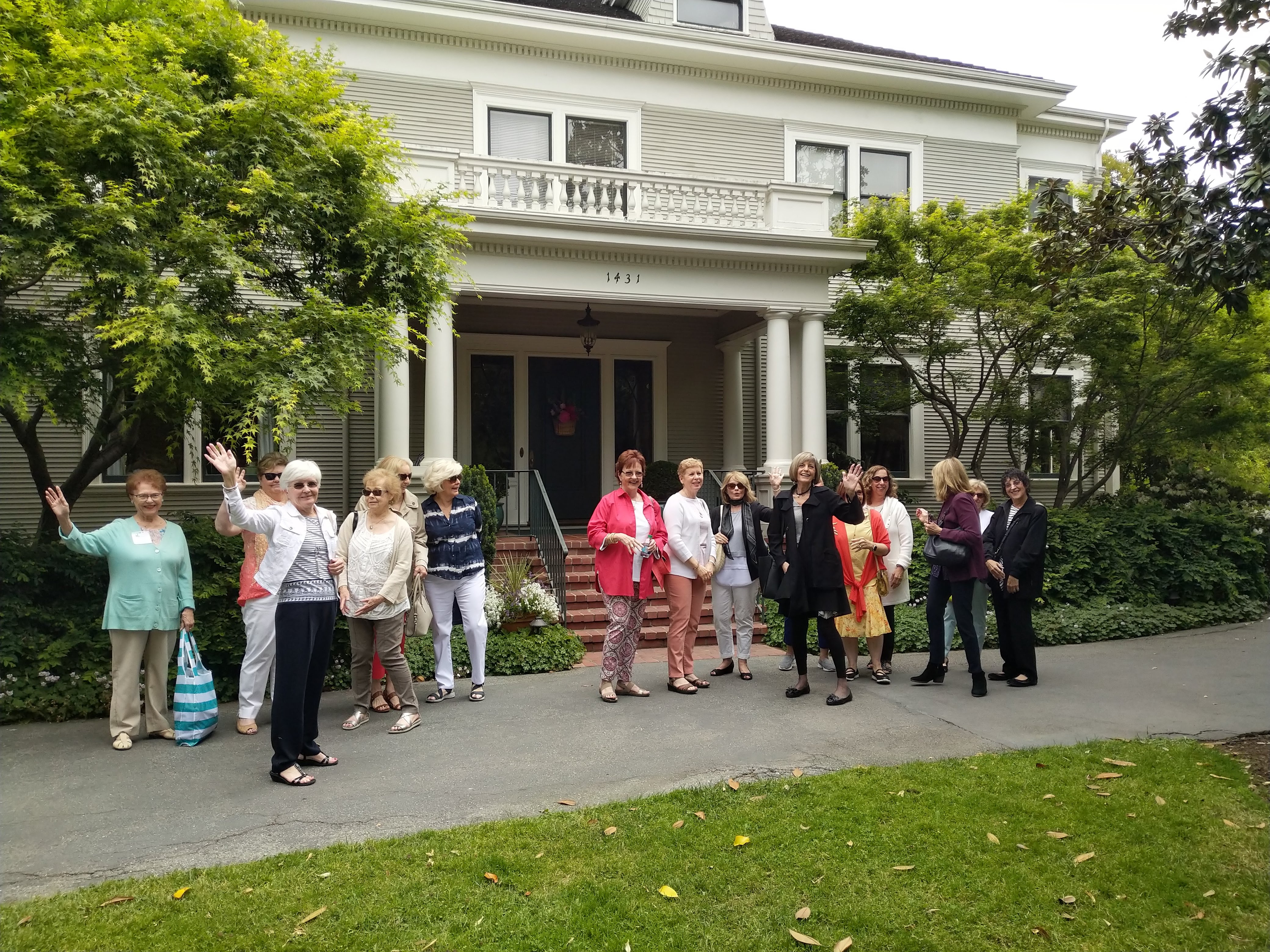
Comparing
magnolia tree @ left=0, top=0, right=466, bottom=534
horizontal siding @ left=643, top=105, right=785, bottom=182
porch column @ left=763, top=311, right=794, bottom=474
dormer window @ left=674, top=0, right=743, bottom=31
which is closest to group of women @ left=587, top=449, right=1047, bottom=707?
magnolia tree @ left=0, top=0, right=466, bottom=534

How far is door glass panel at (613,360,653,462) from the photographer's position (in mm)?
15086

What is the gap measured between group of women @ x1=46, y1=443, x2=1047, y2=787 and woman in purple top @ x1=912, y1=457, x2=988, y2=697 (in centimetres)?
2

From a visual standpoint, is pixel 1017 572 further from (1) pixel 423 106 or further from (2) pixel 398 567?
(1) pixel 423 106

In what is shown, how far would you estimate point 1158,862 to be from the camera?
395 centimetres

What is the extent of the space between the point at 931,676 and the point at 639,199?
7.46m

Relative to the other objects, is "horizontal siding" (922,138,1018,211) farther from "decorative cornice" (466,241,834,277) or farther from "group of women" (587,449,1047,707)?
"group of women" (587,449,1047,707)

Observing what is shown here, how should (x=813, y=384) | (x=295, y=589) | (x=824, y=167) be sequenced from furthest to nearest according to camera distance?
(x=824, y=167)
(x=813, y=384)
(x=295, y=589)

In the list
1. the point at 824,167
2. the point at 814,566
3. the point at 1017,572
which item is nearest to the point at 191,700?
the point at 814,566

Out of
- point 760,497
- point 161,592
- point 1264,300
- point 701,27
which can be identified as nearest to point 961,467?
point 760,497

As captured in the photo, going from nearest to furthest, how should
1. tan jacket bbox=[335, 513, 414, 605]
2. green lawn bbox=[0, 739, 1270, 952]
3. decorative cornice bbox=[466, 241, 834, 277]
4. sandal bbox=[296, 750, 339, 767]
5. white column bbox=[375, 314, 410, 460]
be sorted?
1. green lawn bbox=[0, 739, 1270, 952]
2. sandal bbox=[296, 750, 339, 767]
3. tan jacket bbox=[335, 513, 414, 605]
4. white column bbox=[375, 314, 410, 460]
5. decorative cornice bbox=[466, 241, 834, 277]

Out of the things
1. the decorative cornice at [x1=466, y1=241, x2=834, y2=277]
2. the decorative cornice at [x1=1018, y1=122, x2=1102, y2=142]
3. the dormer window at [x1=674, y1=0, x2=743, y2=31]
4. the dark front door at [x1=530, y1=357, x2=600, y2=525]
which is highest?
the dormer window at [x1=674, y1=0, x2=743, y2=31]

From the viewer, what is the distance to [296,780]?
5039 mm

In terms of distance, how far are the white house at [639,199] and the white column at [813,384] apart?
0.10 ft

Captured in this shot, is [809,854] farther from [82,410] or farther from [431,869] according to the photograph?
[82,410]
